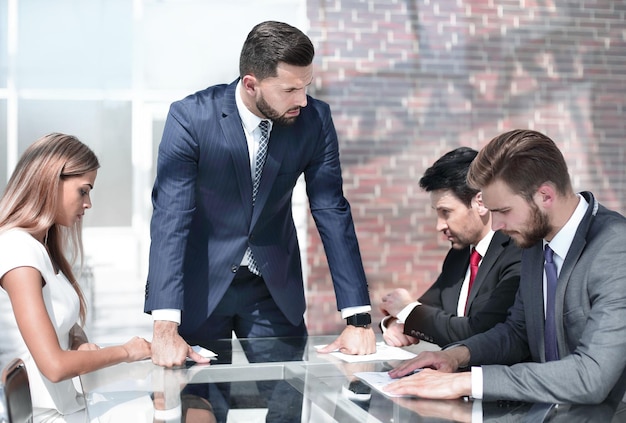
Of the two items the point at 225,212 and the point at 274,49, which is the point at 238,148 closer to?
the point at 225,212

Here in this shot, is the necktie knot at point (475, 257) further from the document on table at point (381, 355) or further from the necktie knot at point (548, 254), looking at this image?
the necktie knot at point (548, 254)

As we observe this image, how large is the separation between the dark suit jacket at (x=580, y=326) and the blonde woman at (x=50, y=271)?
976mm

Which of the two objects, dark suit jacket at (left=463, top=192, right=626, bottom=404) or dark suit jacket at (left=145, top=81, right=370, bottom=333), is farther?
dark suit jacket at (left=145, top=81, right=370, bottom=333)

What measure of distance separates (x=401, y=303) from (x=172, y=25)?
3167 millimetres

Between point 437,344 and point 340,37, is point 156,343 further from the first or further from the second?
point 340,37

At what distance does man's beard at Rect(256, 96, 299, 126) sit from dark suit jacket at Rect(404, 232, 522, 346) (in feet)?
2.59

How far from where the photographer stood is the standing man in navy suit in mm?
2438

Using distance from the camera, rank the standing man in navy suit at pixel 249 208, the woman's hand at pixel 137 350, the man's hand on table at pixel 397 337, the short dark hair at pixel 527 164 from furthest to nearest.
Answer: the man's hand on table at pixel 397 337 < the standing man in navy suit at pixel 249 208 < the woman's hand at pixel 137 350 < the short dark hair at pixel 527 164

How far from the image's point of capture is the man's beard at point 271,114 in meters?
2.49

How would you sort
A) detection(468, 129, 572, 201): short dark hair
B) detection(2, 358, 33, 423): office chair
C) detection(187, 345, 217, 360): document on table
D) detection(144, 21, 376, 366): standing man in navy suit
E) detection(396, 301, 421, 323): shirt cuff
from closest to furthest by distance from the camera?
detection(2, 358, 33, 423): office chair → detection(468, 129, 572, 201): short dark hair → detection(187, 345, 217, 360): document on table → detection(144, 21, 376, 366): standing man in navy suit → detection(396, 301, 421, 323): shirt cuff

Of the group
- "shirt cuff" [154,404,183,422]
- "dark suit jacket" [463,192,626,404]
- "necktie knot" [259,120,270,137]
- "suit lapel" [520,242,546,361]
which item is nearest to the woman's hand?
"shirt cuff" [154,404,183,422]

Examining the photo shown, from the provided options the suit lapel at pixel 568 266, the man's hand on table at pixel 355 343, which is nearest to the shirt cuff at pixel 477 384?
the suit lapel at pixel 568 266

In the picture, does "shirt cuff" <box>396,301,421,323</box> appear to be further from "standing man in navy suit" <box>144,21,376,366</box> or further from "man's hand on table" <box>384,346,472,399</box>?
"man's hand on table" <box>384,346,472,399</box>

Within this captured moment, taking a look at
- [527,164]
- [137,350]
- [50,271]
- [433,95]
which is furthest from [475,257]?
[433,95]
